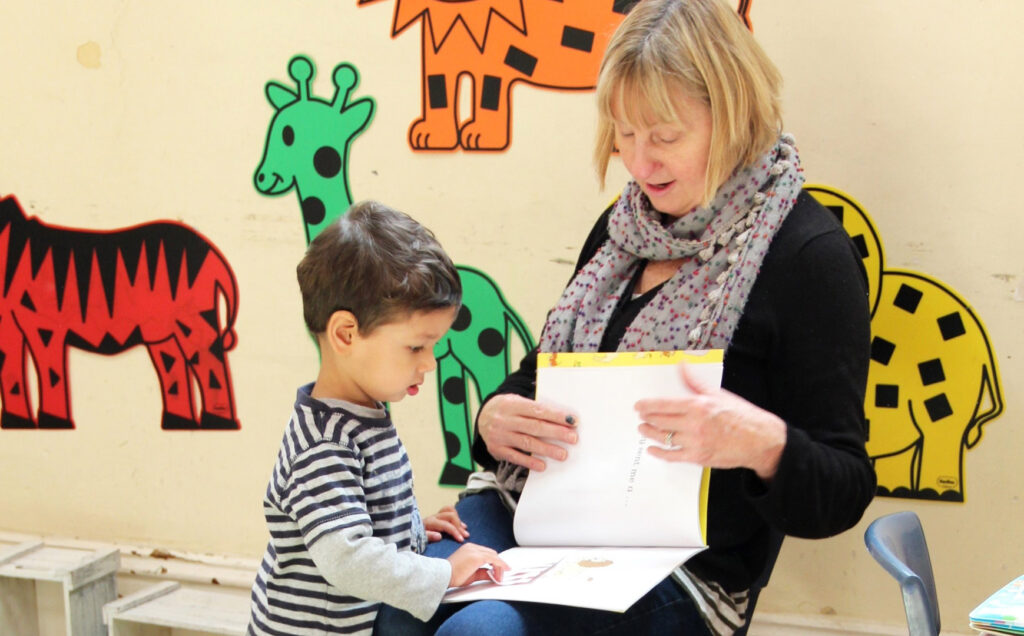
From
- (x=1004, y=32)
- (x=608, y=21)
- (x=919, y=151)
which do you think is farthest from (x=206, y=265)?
(x=1004, y=32)

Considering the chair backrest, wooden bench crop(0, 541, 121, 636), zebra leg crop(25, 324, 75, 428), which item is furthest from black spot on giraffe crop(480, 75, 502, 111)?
wooden bench crop(0, 541, 121, 636)

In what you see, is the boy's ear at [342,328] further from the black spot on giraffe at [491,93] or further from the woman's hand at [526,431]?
the black spot on giraffe at [491,93]

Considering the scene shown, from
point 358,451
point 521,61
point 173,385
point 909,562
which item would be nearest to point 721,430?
point 909,562

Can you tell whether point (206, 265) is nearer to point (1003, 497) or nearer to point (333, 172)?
point (333, 172)

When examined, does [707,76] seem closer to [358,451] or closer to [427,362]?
[427,362]

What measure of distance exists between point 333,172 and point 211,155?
328mm

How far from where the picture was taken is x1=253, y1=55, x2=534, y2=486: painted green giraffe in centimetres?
206

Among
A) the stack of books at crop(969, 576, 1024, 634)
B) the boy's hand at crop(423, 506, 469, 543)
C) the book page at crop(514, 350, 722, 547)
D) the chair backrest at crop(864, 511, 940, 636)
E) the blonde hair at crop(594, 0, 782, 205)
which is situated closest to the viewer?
the stack of books at crop(969, 576, 1024, 634)

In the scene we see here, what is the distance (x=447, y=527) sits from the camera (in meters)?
1.52

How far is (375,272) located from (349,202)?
890 millimetres

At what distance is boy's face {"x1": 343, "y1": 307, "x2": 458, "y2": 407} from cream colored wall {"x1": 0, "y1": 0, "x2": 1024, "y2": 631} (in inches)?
27.2

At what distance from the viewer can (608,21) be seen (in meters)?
1.86

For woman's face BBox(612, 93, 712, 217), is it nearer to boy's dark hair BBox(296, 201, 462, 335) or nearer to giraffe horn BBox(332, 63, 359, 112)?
boy's dark hair BBox(296, 201, 462, 335)

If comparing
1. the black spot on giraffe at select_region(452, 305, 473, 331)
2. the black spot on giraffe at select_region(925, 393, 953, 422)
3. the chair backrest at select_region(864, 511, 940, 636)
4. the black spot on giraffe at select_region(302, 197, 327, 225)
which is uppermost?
the black spot on giraffe at select_region(302, 197, 327, 225)
